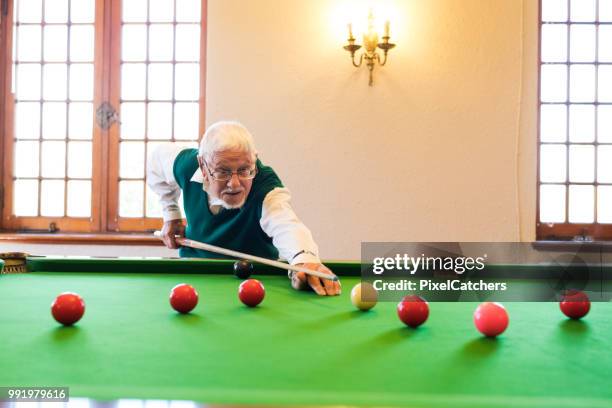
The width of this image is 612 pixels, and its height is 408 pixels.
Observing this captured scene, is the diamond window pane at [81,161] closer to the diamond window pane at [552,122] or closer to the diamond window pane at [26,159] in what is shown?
the diamond window pane at [26,159]

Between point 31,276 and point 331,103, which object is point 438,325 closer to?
point 31,276

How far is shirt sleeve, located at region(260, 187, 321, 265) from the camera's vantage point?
2.19 metres

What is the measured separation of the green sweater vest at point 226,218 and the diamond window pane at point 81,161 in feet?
5.55

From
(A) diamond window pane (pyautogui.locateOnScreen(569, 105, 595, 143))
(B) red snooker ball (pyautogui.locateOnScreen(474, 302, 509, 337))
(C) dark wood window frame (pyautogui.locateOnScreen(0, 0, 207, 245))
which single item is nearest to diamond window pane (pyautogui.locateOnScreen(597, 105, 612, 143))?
(A) diamond window pane (pyautogui.locateOnScreen(569, 105, 595, 143))

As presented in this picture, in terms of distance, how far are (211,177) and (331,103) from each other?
1710 mm

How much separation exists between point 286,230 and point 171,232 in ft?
2.90

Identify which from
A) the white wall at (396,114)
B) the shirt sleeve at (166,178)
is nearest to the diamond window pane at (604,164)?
the white wall at (396,114)

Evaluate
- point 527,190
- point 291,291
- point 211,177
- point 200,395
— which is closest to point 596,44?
point 527,190

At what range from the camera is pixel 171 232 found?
3.03 meters

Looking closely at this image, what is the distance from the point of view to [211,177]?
2.65 meters

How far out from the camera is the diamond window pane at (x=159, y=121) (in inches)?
174

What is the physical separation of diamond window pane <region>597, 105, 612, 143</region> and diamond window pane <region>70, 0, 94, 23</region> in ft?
12.2

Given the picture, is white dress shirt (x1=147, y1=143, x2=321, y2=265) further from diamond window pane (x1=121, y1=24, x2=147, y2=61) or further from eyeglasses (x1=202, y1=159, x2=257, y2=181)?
diamond window pane (x1=121, y1=24, x2=147, y2=61)

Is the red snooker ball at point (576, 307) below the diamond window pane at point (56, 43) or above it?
below
